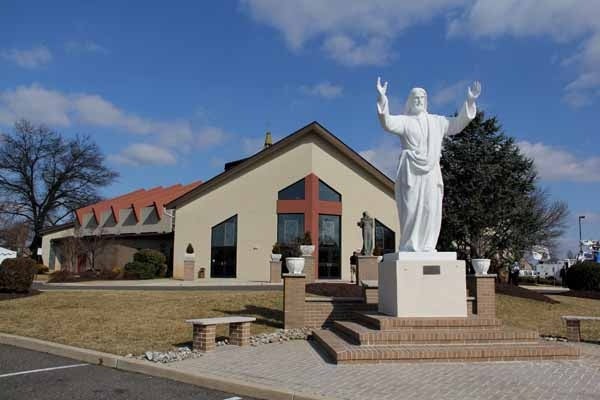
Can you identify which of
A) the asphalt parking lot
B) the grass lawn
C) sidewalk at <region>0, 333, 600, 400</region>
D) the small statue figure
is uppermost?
the small statue figure

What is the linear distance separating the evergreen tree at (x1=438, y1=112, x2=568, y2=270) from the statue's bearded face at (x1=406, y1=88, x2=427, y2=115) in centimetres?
1532

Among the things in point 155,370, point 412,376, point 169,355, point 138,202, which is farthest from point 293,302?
point 138,202

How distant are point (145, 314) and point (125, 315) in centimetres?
45

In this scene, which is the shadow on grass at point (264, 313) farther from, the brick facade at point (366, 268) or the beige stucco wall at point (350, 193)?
the beige stucco wall at point (350, 193)

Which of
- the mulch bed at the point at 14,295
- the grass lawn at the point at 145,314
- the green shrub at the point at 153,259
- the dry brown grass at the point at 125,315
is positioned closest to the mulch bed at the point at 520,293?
the grass lawn at the point at 145,314

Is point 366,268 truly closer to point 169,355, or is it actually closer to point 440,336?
point 440,336

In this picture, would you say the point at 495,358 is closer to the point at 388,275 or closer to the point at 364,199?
the point at 388,275

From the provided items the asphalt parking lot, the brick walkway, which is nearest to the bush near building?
the asphalt parking lot

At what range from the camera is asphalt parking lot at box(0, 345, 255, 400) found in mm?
6086

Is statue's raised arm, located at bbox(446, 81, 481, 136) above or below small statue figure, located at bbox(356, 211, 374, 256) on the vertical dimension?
above

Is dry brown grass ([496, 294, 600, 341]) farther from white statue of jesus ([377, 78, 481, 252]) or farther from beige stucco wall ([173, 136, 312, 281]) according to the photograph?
beige stucco wall ([173, 136, 312, 281])

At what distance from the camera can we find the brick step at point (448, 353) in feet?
25.5

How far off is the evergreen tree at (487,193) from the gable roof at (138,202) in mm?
19478

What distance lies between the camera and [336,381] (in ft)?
21.6
